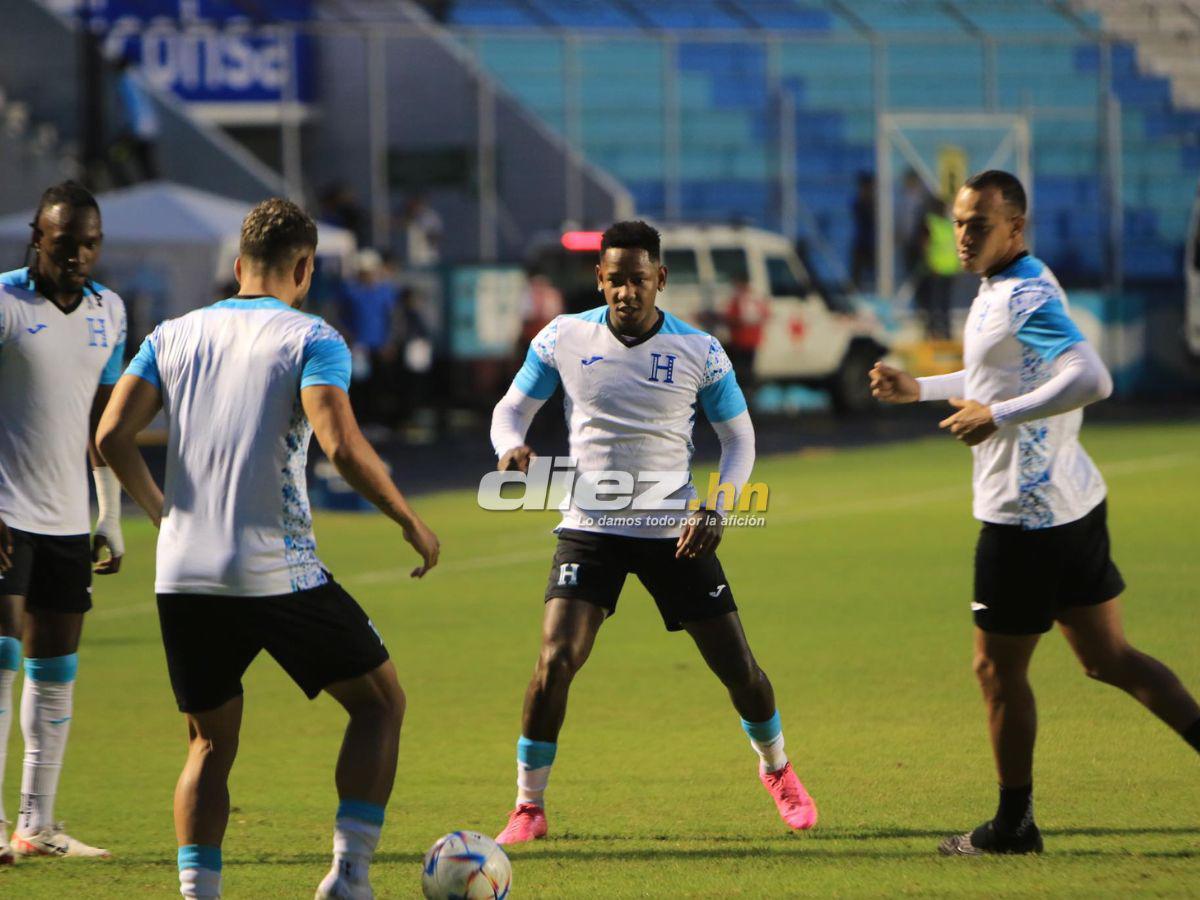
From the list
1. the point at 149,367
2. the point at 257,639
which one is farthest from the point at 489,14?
the point at 257,639

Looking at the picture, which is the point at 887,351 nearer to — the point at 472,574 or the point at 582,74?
the point at 582,74

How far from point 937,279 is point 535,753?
81.1ft

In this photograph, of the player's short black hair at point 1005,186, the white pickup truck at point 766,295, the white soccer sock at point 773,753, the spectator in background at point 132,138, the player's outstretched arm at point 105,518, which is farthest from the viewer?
the spectator in background at point 132,138

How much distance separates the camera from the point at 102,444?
18.2 ft

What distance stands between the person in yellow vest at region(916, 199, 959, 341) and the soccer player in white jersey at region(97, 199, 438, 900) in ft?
84.2

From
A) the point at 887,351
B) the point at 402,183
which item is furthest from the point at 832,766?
the point at 402,183

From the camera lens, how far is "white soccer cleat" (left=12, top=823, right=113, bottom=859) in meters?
6.68

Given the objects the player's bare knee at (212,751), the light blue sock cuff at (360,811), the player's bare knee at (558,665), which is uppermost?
the player's bare knee at (212,751)

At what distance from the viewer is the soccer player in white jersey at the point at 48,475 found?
6641mm

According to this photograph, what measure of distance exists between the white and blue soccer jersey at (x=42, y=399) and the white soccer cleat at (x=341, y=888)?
6.29 ft

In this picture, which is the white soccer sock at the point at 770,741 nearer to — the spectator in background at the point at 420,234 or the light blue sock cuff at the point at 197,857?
the light blue sock cuff at the point at 197,857

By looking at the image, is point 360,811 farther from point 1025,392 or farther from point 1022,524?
point 1025,392

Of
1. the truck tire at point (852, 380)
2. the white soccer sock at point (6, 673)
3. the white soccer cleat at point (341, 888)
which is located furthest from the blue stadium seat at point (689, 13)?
the white soccer cleat at point (341, 888)

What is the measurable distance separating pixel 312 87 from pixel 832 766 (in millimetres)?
26780
